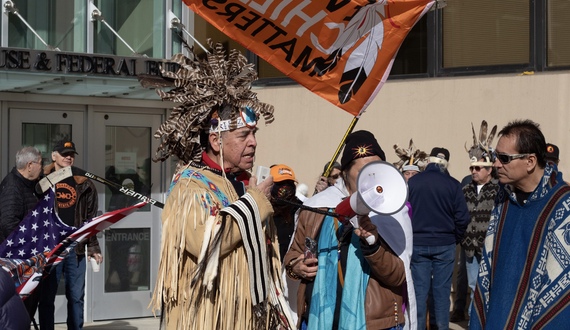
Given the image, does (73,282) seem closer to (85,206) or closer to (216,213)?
(85,206)

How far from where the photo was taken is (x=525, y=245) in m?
4.91

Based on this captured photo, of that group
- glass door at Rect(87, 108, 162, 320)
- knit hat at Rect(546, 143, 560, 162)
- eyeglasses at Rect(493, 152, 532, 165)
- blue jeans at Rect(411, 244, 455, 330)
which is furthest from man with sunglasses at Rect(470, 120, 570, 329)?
glass door at Rect(87, 108, 162, 320)

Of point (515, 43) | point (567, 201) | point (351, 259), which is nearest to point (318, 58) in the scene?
point (351, 259)

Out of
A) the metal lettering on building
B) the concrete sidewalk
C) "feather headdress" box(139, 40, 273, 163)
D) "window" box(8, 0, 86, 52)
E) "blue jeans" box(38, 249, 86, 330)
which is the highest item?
"window" box(8, 0, 86, 52)

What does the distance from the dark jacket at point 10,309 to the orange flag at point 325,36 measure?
7.39ft

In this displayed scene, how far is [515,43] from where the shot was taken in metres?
11.8

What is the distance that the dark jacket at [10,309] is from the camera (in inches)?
176

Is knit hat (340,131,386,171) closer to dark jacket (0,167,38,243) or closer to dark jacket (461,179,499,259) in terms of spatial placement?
dark jacket (0,167,38,243)

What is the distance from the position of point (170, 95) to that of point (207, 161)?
371mm

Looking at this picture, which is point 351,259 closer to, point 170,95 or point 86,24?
point 170,95

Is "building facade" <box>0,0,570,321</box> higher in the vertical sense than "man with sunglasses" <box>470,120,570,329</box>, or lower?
higher

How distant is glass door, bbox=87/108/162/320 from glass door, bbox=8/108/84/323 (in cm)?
18

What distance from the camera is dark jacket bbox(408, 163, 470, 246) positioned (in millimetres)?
10164

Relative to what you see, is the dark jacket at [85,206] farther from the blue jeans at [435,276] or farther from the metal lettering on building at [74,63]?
the blue jeans at [435,276]
